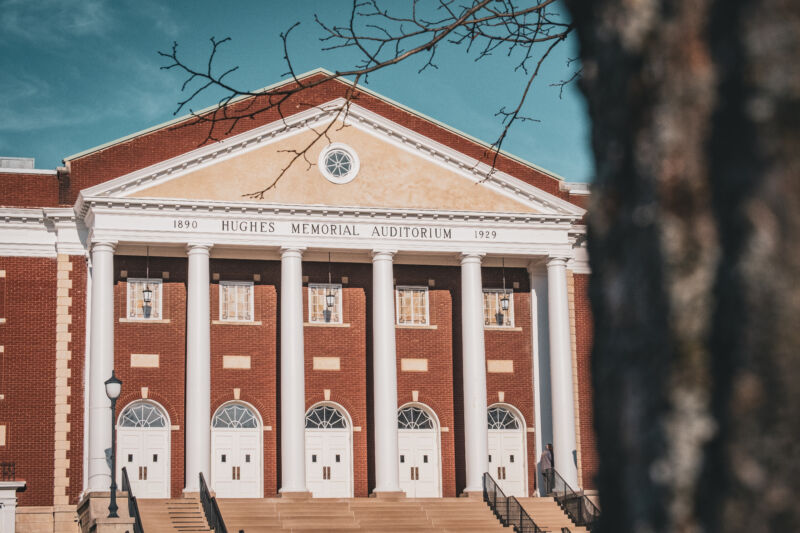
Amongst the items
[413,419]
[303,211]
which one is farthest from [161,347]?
[413,419]

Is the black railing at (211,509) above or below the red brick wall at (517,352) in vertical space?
below

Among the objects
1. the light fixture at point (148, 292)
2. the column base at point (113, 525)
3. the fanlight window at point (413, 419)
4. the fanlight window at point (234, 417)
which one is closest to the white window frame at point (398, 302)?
the fanlight window at point (413, 419)

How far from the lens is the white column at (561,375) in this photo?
34.9 m

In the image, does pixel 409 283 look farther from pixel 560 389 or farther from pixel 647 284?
pixel 647 284

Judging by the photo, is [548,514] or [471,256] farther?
[471,256]

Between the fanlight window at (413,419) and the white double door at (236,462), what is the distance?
14.1 ft

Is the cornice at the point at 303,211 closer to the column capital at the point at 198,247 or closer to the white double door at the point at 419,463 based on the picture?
the column capital at the point at 198,247

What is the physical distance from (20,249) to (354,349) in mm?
9624

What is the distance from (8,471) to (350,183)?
38.9 ft

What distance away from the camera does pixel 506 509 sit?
32.2 m

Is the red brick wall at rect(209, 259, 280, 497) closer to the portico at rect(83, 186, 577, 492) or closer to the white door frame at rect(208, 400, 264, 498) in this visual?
the white door frame at rect(208, 400, 264, 498)

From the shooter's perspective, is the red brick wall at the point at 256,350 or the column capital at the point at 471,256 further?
the column capital at the point at 471,256

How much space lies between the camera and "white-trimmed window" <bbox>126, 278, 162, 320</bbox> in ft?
113

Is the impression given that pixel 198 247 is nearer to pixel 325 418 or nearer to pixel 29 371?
pixel 29 371
